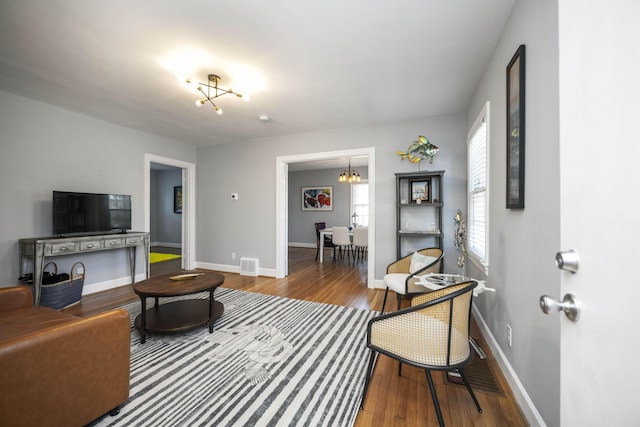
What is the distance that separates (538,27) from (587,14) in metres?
1.07

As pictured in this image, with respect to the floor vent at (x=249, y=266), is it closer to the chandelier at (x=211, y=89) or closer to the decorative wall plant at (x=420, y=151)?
the chandelier at (x=211, y=89)

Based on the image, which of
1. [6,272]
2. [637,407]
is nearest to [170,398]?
[637,407]

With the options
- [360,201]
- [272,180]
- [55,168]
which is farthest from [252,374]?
[360,201]

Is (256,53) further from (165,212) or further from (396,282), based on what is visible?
(165,212)

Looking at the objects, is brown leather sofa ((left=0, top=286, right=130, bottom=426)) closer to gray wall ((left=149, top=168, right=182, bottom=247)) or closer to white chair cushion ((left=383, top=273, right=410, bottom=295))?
white chair cushion ((left=383, top=273, right=410, bottom=295))

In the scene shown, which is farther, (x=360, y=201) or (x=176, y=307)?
(x=360, y=201)

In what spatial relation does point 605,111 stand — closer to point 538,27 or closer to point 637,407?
point 637,407

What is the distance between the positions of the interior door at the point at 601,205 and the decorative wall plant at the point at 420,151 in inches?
110

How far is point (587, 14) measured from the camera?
23.3 inches

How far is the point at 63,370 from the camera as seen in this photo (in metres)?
1.23

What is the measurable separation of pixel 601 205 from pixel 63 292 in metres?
4.56

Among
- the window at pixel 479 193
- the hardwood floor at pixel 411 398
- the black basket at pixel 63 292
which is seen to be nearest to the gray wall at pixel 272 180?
the window at pixel 479 193

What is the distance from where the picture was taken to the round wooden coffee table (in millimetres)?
2213

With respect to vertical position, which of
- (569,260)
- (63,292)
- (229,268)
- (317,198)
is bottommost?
(229,268)
